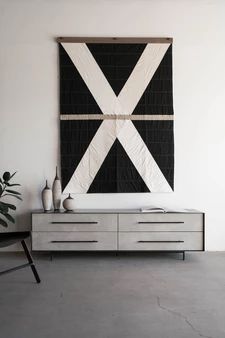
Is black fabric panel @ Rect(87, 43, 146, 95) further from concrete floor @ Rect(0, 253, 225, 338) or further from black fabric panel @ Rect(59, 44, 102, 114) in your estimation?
concrete floor @ Rect(0, 253, 225, 338)

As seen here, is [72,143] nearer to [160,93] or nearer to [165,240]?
[160,93]

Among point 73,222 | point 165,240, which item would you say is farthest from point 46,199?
point 165,240

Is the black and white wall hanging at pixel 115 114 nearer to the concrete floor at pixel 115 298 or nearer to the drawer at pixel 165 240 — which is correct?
the drawer at pixel 165 240

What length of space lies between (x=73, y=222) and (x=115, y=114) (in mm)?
1433

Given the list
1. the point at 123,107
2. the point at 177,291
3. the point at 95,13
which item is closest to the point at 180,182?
the point at 123,107

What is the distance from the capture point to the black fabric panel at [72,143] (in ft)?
13.8

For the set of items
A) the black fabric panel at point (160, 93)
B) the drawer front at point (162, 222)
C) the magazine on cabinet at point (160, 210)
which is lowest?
the drawer front at point (162, 222)

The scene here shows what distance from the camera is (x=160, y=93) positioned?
168 inches

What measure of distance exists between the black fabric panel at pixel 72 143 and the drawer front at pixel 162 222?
91 centimetres

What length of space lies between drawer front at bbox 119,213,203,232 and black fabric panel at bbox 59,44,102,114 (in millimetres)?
1401

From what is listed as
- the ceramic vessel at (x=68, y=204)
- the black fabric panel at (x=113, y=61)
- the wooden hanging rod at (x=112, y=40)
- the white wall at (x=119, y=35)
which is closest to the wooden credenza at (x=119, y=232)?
the ceramic vessel at (x=68, y=204)

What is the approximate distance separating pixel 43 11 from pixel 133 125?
5.93 feet

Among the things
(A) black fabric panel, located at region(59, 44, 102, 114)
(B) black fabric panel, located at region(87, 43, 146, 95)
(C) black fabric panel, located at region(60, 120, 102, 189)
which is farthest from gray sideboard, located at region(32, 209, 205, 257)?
(B) black fabric panel, located at region(87, 43, 146, 95)

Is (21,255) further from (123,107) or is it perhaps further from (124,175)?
(123,107)
